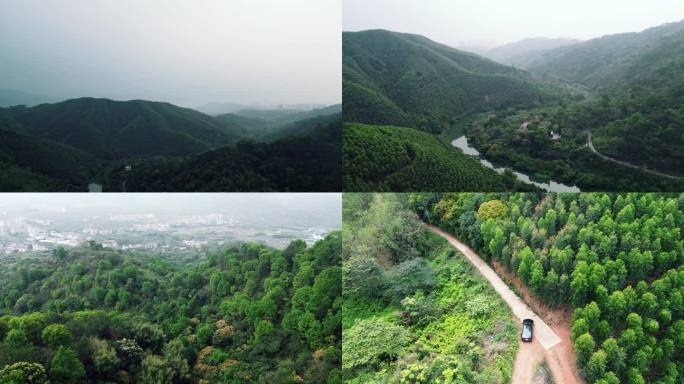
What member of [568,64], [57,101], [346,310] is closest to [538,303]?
[346,310]

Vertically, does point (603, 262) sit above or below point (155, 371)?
above

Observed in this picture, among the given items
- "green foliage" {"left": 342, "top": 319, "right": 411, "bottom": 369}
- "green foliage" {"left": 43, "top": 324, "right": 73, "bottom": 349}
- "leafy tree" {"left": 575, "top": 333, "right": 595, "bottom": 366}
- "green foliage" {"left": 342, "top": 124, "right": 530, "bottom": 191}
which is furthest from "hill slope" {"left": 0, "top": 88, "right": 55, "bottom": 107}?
"leafy tree" {"left": 575, "top": 333, "right": 595, "bottom": 366}

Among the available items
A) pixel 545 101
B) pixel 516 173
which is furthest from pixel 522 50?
pixel 516 173

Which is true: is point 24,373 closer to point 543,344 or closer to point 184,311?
point 184,311

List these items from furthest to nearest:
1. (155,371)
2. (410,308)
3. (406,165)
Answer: (406,165) → (410,308) → (155,371)

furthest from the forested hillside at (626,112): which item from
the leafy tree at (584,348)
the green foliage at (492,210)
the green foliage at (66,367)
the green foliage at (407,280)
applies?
the green foliage at (66,367)

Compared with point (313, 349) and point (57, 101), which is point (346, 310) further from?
point (57, 101)
